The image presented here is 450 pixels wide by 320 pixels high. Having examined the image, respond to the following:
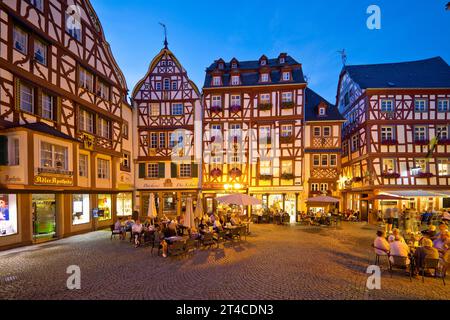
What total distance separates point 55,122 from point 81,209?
19.0 feet

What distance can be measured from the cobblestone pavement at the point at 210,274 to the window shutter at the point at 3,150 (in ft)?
13.0

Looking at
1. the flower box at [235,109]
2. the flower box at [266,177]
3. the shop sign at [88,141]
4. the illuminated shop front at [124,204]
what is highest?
the flower box at [235,109]

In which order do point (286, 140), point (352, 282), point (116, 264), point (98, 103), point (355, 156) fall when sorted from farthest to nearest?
point (355, 156) < point (286, 140) < point (98, 103) < point (116, 264) < point (352, 282)

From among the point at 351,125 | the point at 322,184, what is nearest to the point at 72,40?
the point at 322,184

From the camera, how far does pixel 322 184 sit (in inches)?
837

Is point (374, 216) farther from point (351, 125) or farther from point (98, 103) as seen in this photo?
point (98, 103)

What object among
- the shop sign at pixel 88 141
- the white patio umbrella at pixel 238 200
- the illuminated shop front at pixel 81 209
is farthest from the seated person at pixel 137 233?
the shop sign at pixel 88 141

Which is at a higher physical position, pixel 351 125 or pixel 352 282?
pixel 351 125

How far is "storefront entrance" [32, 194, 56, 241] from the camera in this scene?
12008 millimetres

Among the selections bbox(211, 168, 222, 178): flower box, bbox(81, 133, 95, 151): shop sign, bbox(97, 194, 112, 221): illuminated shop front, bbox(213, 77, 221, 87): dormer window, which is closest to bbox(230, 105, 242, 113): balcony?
bbox(213, 77, 221, 87): dormer window

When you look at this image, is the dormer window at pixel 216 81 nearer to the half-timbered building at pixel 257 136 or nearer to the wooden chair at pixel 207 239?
the half-timbered building at pixel 257 136

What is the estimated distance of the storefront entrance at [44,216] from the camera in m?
12.0

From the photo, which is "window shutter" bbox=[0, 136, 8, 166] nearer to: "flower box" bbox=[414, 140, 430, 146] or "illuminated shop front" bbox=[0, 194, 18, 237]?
"illuminated shop front" bbox=[0, 194, 18, 237]

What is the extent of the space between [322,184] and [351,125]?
7.80 m
